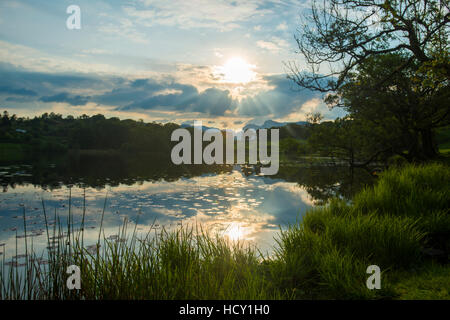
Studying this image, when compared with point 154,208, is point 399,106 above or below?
above

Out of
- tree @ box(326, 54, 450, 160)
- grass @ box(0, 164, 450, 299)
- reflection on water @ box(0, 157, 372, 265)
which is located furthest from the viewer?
tree @ box(326, 54, 450, 160)

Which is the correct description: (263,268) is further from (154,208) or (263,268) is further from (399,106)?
(399,106)

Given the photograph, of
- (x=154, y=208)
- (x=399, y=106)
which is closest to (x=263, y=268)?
(x=154, y=208)

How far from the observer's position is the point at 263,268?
5.04m

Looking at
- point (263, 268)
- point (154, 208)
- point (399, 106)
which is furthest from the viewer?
point (399, 106)

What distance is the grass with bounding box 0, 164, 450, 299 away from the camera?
3.45 metres

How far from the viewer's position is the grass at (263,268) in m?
3.45

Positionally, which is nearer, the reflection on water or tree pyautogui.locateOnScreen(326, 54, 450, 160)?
the reflection on water

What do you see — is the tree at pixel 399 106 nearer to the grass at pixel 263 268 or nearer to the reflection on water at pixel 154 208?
the reflection on water at pixel 154 208

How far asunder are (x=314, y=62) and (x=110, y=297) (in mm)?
12487

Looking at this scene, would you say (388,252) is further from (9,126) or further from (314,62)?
(9,126)

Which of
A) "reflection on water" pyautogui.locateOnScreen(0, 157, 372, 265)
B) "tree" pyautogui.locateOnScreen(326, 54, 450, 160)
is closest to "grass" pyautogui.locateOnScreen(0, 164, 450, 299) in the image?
"reflection on water" pyautogui.locateOnScreen(0, 157, 372, 265)

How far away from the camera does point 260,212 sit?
1184cm

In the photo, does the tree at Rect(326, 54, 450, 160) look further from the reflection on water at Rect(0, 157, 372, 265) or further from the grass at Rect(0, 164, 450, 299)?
the grass at Rect(0, 164, 450, 299)
